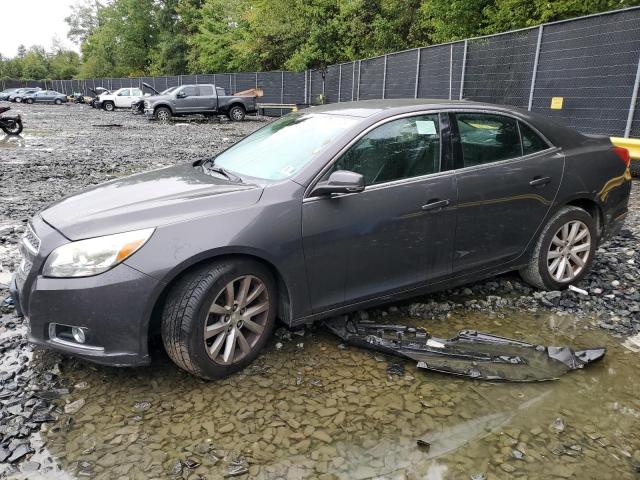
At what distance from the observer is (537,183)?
150 inches

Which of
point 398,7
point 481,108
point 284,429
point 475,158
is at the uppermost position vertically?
point 398,7

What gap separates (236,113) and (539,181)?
2243 cm

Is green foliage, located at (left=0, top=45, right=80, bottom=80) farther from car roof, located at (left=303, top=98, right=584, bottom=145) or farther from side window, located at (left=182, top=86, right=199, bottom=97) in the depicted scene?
car roof, located at (left=303, top=98, right=584, bottom=145)

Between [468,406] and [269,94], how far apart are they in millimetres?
30099

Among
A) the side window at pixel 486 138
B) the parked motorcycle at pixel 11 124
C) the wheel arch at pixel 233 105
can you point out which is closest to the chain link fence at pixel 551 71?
the side window at pixel 486 138

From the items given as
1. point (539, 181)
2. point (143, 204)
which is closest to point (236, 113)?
point (539, 181)

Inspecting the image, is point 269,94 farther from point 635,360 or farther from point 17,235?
point 635,360

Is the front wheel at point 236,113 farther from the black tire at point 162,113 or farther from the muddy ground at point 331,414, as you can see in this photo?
the muddy ground at point 331,414

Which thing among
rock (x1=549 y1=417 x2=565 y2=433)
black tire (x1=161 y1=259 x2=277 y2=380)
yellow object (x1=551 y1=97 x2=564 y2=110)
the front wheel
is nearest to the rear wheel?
the front wheel

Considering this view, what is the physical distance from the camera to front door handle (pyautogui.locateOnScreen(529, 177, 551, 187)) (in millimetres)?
3803

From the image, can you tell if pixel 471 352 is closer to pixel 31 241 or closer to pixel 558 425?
pixel 558 425

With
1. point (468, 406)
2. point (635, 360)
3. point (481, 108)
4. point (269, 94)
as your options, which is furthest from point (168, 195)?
point (269, 94)

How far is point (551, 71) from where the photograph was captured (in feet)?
33.2

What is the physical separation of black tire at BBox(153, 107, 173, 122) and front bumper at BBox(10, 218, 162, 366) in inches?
888
